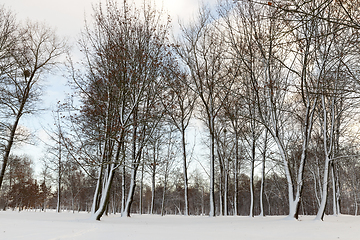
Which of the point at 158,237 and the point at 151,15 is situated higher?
the point at 151,15

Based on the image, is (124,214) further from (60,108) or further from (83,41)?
(83,41)

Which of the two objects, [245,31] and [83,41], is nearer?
[245,31]

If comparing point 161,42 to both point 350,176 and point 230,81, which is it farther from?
point 350,176

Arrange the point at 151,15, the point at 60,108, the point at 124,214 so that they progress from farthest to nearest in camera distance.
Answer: the point at 124,214, the point at 151,15, the point at 60,108

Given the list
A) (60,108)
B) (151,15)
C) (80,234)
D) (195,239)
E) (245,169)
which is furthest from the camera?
(245,169)

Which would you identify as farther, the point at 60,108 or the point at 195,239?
the point at 60,108

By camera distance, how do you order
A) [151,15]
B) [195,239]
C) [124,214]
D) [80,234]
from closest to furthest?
1. [195,239]
2. [80,234]
3. [151,15]
4. [124,214]

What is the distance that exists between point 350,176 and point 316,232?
25.0 m

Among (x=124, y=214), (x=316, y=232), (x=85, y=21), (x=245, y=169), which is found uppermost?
(x=85, y=21)

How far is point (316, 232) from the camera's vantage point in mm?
6871

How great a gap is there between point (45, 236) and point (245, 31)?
10.9m

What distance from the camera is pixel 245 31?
11.3m

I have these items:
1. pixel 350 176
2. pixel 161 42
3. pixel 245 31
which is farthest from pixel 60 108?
pixel 350 176

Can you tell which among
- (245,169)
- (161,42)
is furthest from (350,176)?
(161,42)
